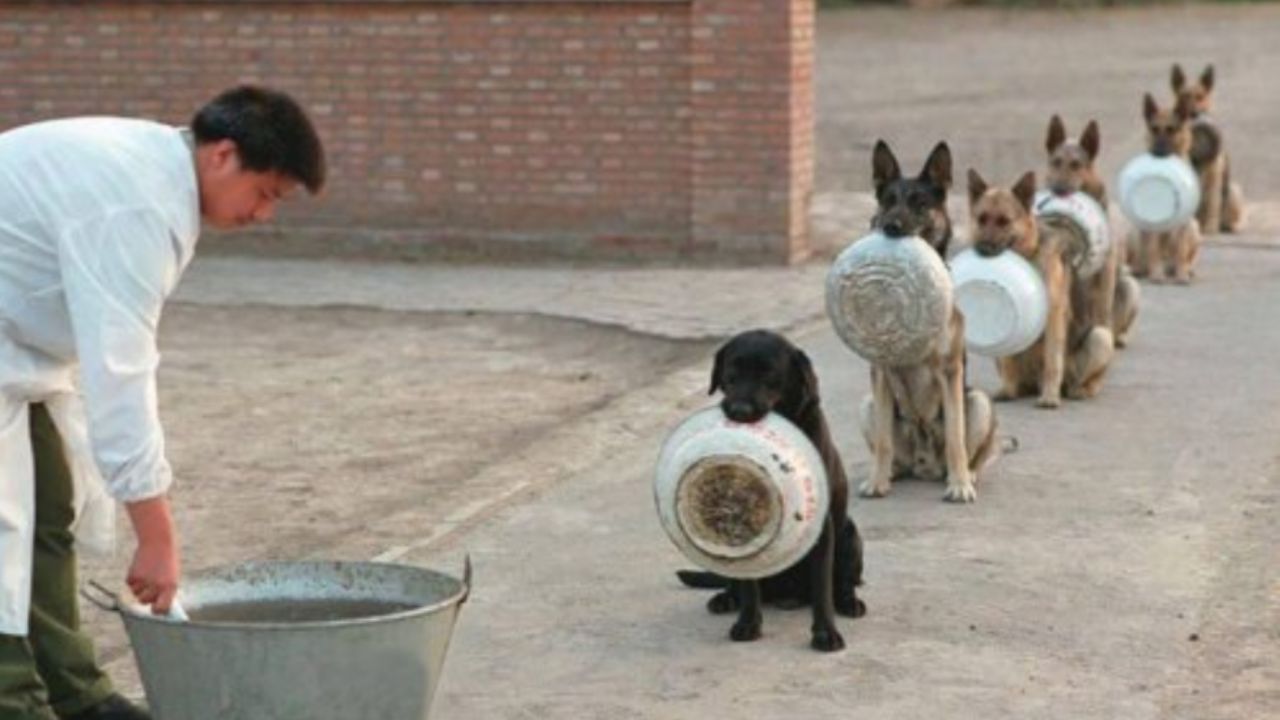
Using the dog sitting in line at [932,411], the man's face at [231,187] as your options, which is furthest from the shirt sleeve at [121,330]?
the dog sitting in line at [932,411]

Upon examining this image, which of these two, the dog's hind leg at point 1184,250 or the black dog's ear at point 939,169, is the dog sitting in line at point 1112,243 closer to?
the dog's hind leg at point 1184,250

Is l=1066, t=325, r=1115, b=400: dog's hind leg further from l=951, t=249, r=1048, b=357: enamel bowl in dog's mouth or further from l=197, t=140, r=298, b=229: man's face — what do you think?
l=197, t=140, r=298, b=229: man's face

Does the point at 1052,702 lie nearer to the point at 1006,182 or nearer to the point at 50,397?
the point at 50,397

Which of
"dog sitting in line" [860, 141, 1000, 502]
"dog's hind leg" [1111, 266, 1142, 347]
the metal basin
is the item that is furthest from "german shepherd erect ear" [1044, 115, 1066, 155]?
the metal basin

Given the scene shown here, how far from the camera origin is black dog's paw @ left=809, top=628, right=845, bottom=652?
25.8 ft

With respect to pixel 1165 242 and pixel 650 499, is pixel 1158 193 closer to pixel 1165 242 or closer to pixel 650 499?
pixel 1165 242

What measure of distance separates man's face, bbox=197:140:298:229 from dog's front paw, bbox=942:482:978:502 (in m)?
4.45

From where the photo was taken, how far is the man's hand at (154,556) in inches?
231

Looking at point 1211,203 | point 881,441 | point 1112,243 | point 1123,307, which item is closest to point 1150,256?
point 1211,203

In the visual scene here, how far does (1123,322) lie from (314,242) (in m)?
5.82

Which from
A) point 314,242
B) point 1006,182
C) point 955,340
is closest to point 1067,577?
point 955,340

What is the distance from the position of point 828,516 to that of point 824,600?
237 mm

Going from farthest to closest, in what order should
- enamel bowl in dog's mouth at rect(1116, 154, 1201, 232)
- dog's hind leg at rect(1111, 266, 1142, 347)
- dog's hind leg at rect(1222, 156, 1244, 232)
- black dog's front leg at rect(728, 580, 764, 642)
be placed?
dog's hind leg at rect(1222, 156, 1244, 232)
enamel bowl in dog's mouth at rect(1116, 154, 1201, 232)
dog's hind leg at rect(1111, 266, 1142, 347)
black dog's front leg at rect(728, 580, 764, 642)

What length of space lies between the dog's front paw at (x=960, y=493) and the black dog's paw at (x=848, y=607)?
1.81 metres
